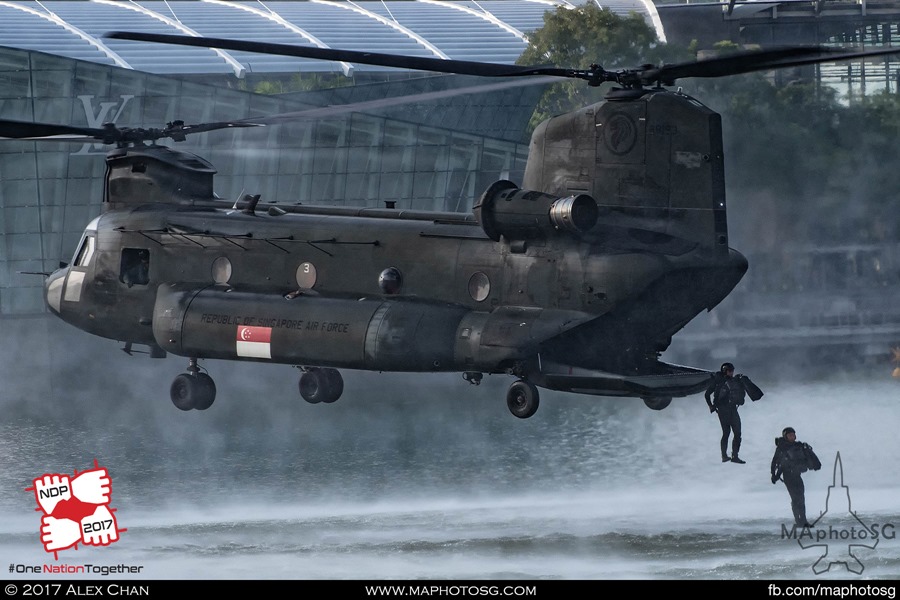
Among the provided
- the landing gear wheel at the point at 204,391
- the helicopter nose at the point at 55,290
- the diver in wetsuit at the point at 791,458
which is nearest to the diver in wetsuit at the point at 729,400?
the diver in wetsuit at the point at 791,458

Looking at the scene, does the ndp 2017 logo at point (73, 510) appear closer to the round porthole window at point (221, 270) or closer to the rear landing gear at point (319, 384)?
the rear landing gear at point (319, 384)

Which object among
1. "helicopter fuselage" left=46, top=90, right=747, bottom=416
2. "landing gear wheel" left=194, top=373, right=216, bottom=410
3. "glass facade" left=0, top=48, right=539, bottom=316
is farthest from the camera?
"glass facade" left=0, top=48, right=539, bottom=316

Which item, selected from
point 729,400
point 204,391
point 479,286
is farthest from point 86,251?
point 729,400

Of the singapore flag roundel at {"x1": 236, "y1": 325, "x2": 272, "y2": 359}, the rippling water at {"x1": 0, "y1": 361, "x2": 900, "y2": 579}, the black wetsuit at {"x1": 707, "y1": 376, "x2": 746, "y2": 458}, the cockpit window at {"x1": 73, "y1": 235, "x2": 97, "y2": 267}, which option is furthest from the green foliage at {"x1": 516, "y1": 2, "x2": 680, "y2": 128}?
the singapore flag roundel at {"x1": 236, "y1": 325, "x2": 272, "y2": 359}

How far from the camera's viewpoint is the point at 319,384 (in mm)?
29406

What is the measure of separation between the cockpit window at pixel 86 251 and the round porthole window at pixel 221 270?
3.71 m

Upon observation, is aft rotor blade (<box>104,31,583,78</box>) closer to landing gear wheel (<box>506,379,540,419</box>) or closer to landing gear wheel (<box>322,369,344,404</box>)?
landing gear wheel (<box>506,379,540,419</box>)

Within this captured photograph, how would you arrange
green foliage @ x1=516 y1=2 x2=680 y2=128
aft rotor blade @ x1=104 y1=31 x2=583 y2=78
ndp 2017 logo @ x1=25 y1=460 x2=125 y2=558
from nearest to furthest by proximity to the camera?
aft rotor blade @ x1=104 y1=31 x2=583 y2=78, ndp 2017 logo @ x1=25 y1=460 x2=125 y2=558, green foliage @ x1=516 y1=2 x2=680 y2=128

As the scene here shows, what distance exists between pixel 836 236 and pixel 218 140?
27.1 metres

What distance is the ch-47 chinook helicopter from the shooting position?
23594mm

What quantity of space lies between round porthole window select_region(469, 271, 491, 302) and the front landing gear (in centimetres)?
713

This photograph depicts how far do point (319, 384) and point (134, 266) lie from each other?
4.83 m

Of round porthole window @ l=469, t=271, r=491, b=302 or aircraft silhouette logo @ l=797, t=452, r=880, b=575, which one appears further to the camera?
aircraft silhouette logo @ l=797, t=452, r=880, b=575

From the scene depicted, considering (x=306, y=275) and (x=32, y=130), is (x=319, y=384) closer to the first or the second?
(x=306, y=275)
